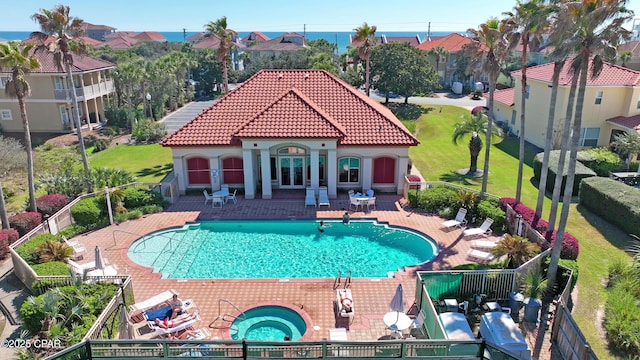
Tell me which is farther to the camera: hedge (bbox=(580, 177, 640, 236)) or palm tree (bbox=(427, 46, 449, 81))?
palm tree (bbox=(427, 46, 449, 81))

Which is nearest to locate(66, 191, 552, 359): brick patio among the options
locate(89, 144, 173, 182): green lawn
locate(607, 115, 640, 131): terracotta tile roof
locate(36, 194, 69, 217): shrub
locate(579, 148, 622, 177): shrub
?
locate(36, 194, 69, 217): shrub

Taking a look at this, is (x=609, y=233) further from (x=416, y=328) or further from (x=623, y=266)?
(x=416, y=328)

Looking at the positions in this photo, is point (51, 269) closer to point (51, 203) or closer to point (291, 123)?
point (51, 203)

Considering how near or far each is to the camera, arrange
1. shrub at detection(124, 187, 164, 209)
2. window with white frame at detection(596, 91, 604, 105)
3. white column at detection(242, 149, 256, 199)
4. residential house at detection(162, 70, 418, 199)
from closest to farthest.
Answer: shrub at detection(124, 187, 164, 209), residential house at detection(162, 70, 418, 199), white column at detection(242, 149, 256, 199), window with white frame at detection(596, 91, 604, 105)

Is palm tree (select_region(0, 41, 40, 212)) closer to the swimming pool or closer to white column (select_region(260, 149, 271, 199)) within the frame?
the swimming pool

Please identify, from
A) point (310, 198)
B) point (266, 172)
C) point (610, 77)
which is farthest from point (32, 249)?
point (610, 77)
